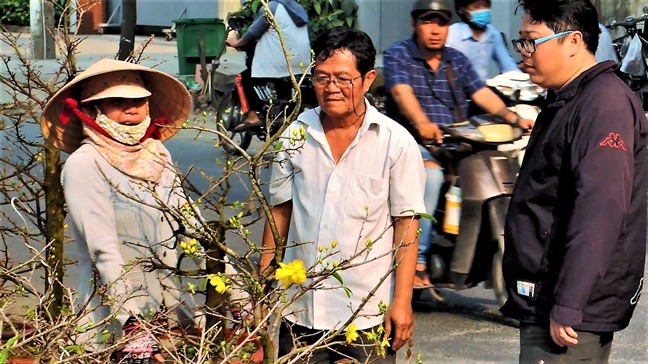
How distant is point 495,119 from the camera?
5.29 metres

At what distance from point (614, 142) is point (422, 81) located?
2.52 m

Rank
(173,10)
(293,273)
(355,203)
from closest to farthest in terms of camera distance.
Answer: (293,273) < (355,203) < (173,10)

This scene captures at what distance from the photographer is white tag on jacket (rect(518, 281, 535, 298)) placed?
3.03 meters

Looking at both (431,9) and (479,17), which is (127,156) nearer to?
(431,9)

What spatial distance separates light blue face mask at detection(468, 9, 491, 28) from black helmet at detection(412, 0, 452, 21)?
868mm

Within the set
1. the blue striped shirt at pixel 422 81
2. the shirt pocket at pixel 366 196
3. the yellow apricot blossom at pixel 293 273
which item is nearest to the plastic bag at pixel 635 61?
the blue striped shirt at pixel 422 81

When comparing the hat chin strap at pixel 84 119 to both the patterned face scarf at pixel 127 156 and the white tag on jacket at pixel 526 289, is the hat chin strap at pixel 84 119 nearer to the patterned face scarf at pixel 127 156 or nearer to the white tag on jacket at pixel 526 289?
the patterned face scarf at pixel 127 156

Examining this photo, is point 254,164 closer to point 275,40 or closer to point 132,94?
point 132,94

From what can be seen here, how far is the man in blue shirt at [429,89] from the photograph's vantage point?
5.24 metres

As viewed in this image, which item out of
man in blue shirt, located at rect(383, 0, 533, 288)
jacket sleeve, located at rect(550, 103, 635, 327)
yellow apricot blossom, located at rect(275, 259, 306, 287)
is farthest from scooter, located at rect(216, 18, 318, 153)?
yellow apricot blossom, located at rect(275, 259, 306, 287)

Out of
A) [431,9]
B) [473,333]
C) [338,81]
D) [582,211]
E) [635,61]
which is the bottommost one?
[473,333]

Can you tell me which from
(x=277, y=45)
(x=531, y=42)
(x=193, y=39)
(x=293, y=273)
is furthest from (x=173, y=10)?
(x=293, y=273)

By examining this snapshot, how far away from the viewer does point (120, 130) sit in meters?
3.44

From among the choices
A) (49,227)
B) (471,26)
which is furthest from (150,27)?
(49,227)
